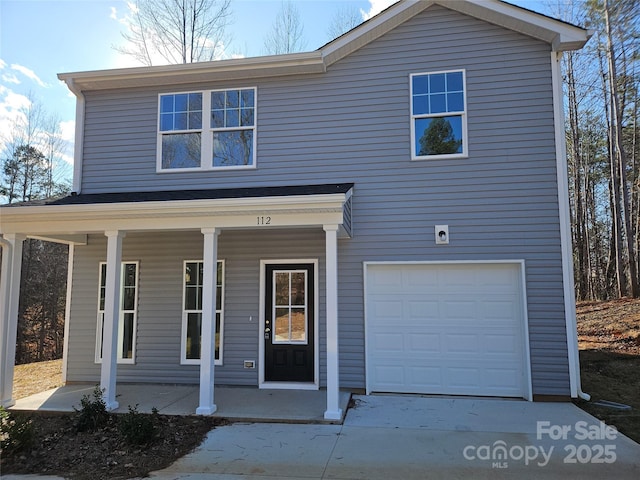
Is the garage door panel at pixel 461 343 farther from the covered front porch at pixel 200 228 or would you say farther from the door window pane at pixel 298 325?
the door window pane at pixel 298 325

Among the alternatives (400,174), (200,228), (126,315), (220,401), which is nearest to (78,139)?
(126,315)

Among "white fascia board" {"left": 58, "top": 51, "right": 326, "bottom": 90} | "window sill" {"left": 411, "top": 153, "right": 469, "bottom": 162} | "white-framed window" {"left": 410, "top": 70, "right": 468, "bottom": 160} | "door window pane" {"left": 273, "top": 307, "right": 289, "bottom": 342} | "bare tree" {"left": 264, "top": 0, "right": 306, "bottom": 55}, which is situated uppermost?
"bare tree" {"left": 264, "top": 0, "right": 306, "bottom": 55}

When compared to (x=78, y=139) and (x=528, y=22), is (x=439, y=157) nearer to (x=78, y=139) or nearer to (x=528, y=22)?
(x=528, y=22)

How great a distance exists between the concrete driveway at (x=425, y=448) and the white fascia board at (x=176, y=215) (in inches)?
107

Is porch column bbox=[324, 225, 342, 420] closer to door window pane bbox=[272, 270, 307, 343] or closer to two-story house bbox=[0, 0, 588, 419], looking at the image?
two-story house bbox=[0, 0, 588, 419]

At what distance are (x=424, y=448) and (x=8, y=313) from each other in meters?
6.22

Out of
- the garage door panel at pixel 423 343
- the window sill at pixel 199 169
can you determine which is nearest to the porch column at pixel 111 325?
the window sill at pixel 199 169

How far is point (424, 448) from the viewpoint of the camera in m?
4.38

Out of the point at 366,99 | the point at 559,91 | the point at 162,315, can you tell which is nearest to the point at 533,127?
the point at 559,91

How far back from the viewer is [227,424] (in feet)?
17.2

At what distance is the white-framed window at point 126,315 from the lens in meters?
7.35

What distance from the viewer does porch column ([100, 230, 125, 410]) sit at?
19.0 feet

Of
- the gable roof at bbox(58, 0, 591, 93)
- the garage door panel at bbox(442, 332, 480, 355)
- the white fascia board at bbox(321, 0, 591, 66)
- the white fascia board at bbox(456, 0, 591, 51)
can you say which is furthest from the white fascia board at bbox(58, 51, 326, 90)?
the garage door panel at bbox(442, 332, 480, 355)

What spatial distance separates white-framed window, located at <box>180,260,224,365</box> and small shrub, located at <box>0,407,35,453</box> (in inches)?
112
